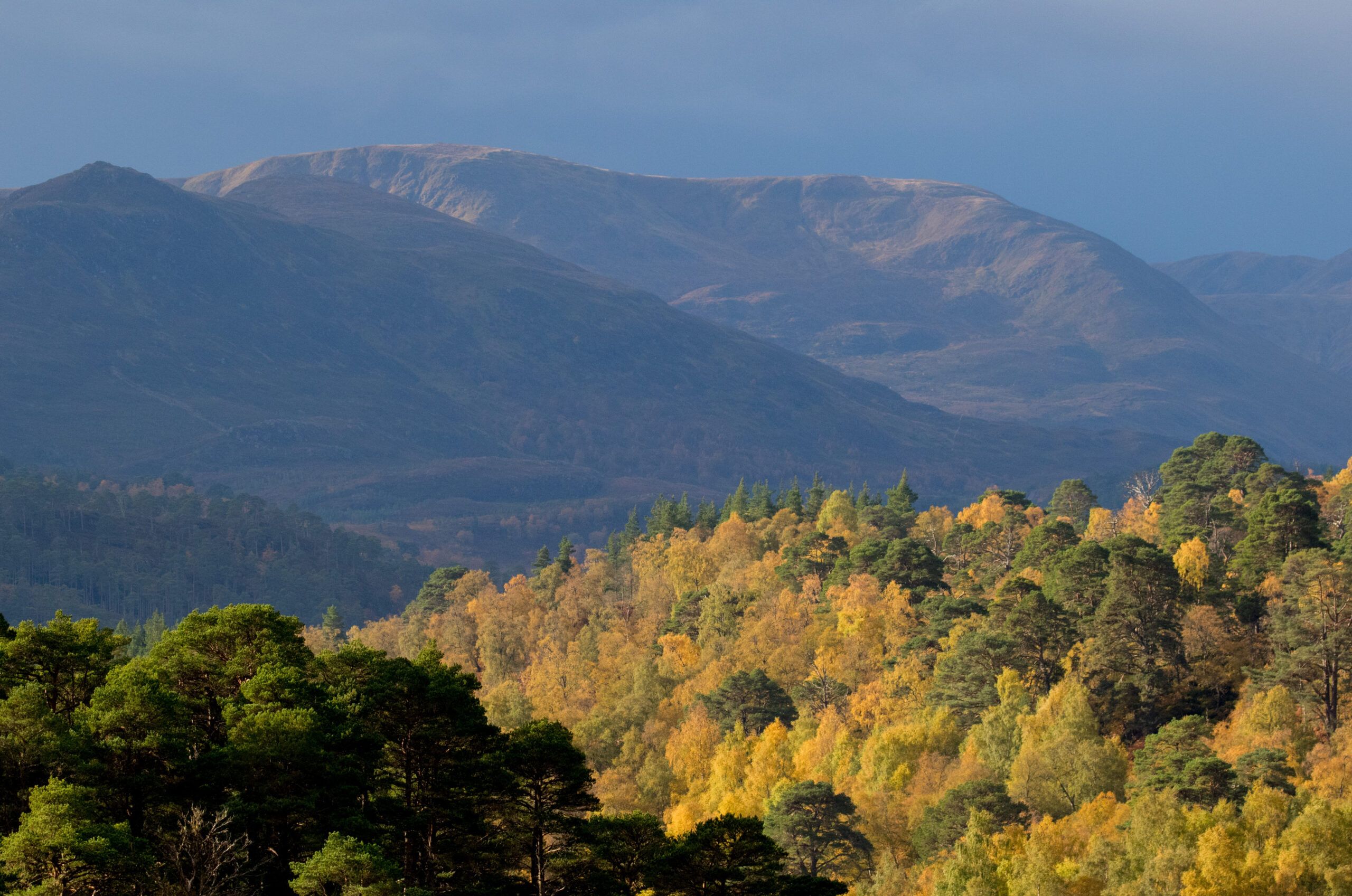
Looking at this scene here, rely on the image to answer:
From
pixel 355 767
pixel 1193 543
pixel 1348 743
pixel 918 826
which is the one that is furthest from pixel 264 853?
pixel 1193 543

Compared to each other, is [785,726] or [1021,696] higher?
[1021,696]

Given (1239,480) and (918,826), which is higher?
(1239,480)

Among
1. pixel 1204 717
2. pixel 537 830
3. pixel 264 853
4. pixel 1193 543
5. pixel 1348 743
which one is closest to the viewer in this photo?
pixel 264 853

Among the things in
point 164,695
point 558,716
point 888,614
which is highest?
point 164,695

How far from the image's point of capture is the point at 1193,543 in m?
127

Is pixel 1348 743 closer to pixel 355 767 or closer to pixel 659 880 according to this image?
pixel 659 880

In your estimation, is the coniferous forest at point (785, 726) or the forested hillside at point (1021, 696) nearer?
the coniferous forest at point (785, 726)

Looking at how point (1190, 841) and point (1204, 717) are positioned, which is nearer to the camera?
point (1190, 841)

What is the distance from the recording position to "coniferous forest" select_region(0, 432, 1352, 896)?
51.9 m

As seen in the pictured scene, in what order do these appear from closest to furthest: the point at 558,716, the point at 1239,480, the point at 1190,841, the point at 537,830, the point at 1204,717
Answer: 1. the point at 537,830
2. the point at 1190,841
3. the point at 1204,717
4. the point at 558,716
5. the point at 1239,480

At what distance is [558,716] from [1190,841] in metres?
79.3

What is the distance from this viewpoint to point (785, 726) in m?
136

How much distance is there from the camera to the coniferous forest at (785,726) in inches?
2042

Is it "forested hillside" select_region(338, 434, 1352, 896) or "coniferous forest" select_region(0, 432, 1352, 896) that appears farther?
"forested hillside" select_region(338, 434, 1352, 896)
